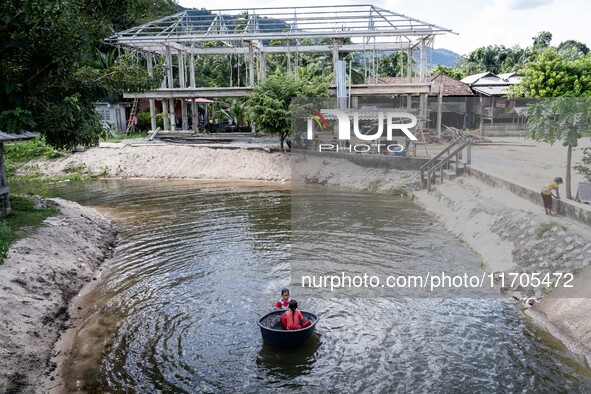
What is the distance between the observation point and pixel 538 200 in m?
17.8

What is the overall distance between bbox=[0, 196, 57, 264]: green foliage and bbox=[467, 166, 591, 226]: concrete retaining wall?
1639 cm

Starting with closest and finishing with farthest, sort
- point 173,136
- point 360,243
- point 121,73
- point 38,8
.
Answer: point 38,8, point 360,243, point 121,73, point 173,136

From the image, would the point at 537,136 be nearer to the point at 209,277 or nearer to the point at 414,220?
the point at 414,220

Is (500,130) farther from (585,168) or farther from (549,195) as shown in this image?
(549,195)

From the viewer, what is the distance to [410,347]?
37.6ft

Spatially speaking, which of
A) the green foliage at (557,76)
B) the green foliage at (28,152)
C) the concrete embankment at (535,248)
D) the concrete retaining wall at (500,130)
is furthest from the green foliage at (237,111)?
the concrete embankment at (535,248)

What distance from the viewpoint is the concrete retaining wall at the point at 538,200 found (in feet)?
49.9

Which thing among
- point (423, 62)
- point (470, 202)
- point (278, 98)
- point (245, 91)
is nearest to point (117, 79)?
point (278, 98)

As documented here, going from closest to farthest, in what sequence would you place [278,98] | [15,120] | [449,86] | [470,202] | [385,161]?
[15,120] < [470,202] < [385,161] < [278,98] < [449,86]

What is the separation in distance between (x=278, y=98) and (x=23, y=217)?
18.2 metres

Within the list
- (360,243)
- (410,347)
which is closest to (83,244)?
(360,243)

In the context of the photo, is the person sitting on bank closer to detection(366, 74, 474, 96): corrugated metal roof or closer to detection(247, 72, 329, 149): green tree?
detection(247, 72, 329, 149): green tree

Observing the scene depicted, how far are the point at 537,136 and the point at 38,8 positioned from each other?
15.9 m

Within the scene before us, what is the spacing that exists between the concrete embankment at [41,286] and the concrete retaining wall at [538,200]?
572 inches
